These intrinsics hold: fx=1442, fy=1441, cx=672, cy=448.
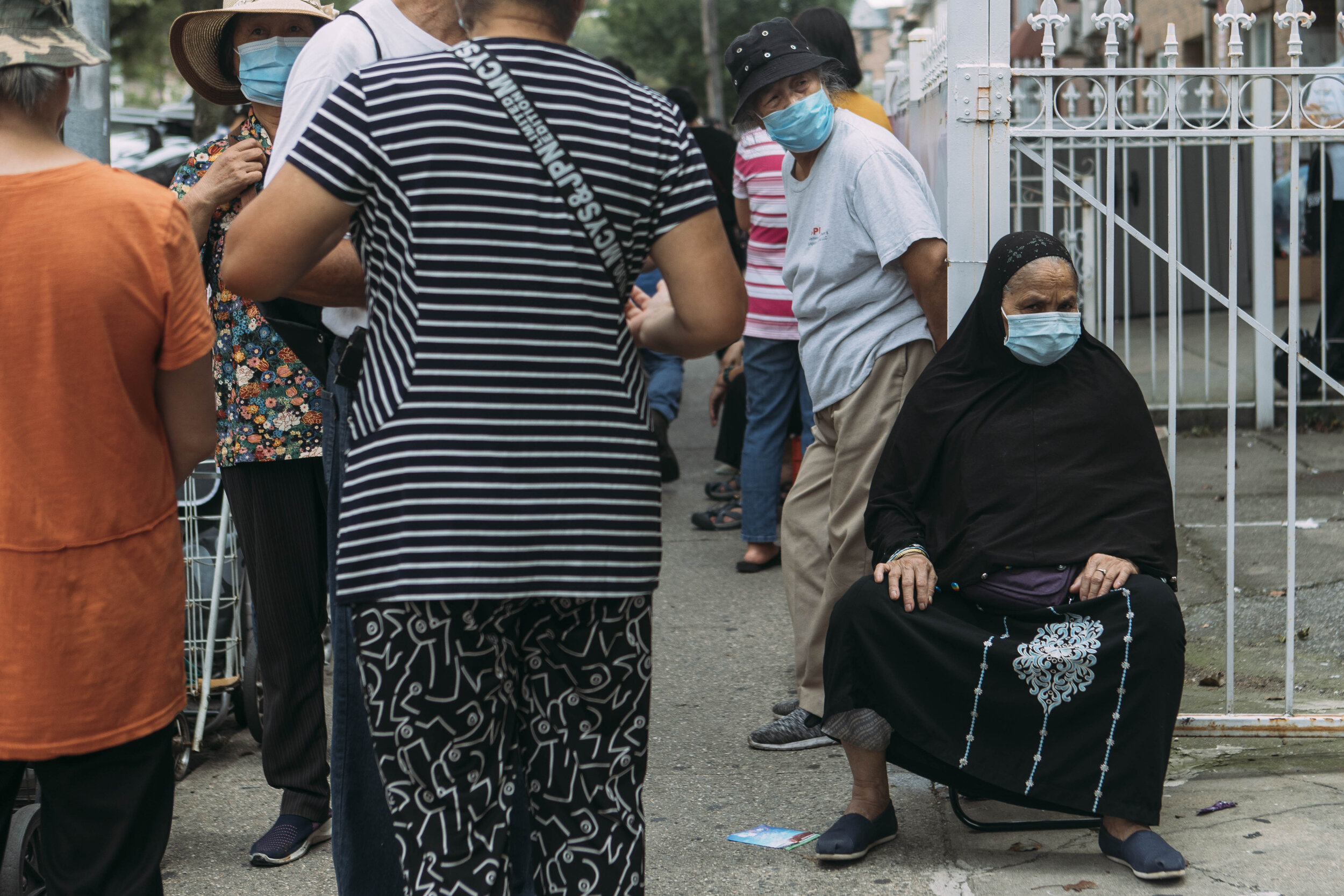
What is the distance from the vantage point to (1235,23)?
3551 millimetres

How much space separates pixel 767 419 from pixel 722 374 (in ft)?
3.01

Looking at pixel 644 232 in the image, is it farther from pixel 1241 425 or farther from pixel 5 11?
pixel 1241 425

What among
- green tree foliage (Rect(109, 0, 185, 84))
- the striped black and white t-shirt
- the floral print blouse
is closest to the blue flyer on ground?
the floral print blouse

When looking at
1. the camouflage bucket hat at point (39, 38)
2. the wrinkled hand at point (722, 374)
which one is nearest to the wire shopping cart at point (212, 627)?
the camouflage bucket hat at point (39, 38)

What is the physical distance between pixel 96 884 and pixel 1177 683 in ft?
7.26

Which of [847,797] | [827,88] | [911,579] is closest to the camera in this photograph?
[911,579]

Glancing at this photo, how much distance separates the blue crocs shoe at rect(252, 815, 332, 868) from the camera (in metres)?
3.40

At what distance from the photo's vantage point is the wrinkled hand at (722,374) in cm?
648

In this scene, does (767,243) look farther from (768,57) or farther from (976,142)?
(976,142)

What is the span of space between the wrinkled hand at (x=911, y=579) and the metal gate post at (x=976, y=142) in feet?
2.25

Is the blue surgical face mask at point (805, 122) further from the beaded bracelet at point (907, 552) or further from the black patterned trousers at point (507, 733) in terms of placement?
the black patterned trousers at point (507, 733)

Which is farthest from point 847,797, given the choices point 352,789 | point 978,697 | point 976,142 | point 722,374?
point 722,374

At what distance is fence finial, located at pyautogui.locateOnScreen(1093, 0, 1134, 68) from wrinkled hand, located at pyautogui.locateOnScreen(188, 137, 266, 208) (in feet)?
6.62

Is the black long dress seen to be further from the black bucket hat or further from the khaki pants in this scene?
the black bucket hat
